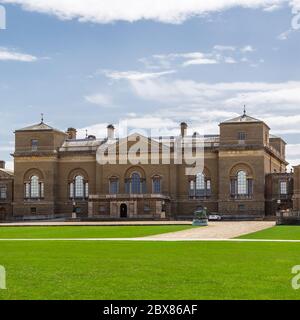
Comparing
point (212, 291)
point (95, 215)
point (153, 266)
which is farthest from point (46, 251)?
point (95, 215)

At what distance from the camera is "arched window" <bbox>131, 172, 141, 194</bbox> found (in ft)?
318

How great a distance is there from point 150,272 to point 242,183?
72.5 meters

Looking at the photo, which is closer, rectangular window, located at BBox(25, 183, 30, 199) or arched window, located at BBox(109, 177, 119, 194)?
arched window, located at BBox(109, 177, 119, 194)

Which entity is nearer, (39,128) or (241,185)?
(241,185)

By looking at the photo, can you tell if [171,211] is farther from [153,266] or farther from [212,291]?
[212,291]

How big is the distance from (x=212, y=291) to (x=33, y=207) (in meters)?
84.1

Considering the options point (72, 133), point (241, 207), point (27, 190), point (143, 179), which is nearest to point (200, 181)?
point (241, 207)

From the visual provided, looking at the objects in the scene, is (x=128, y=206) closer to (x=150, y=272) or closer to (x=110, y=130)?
(x=110, y=130)

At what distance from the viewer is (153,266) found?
2266cm

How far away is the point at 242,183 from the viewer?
303 ft

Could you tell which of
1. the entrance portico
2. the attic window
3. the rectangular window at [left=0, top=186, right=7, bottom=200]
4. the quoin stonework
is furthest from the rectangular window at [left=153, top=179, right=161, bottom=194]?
the rectangular window at [left=0, top=186, right=7, bottom=200]

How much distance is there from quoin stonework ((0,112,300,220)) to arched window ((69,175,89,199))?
0.14 metres

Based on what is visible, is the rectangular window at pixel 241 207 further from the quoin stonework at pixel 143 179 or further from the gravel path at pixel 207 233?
the gravel path at pixel 207 233

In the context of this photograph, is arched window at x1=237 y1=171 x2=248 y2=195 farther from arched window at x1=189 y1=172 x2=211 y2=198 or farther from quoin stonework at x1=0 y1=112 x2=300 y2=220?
arched window at x1=189 y1=172 x2=211 y2=198
